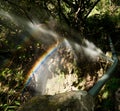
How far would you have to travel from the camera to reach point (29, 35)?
27.1 feet

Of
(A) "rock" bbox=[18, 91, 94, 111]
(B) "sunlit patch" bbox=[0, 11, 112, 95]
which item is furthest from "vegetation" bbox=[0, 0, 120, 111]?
(A) "rock" bbox=[18, 91, 94, 111]

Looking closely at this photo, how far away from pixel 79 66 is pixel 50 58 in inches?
42.4

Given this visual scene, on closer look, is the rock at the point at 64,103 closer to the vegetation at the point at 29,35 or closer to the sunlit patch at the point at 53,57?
the vegetation at the point at 29,35

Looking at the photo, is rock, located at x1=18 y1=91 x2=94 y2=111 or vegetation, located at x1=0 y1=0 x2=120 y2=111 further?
vegetation, located at x1=0 y1=0 x2=120 y2=111

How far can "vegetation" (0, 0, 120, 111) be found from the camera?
21.5 ft

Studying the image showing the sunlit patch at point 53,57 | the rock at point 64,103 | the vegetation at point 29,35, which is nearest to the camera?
the rock at point 64,103

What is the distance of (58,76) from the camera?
715 cm

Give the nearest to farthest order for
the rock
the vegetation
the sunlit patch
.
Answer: the rock, the vegetation, the sunlit patch

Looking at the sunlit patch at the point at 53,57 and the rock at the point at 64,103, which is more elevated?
the sunlit patch at the point at 53,57

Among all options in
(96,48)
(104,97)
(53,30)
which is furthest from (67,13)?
(104,97)

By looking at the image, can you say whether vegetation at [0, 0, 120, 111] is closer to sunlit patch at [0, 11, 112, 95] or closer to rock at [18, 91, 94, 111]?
sunlit patch at [0, 11, 112, 95]

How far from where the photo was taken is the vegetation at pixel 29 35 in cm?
656

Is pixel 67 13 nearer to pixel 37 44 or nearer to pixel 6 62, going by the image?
pixel 37 44

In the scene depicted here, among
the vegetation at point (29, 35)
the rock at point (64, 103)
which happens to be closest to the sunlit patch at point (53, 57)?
the vegetation at point (29, 35)
